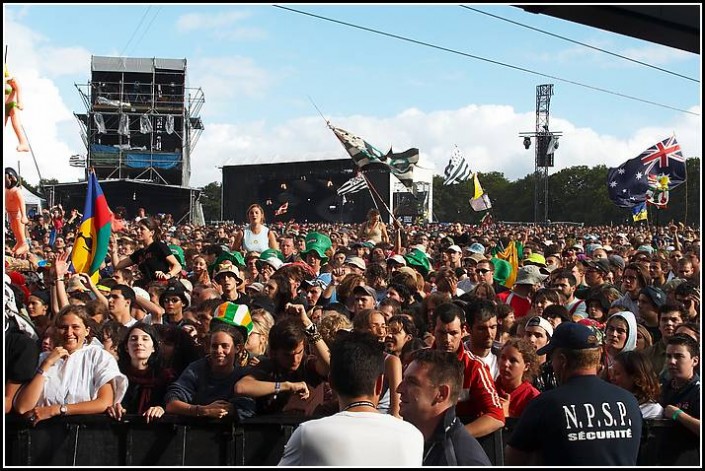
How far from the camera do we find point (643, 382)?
5.57m

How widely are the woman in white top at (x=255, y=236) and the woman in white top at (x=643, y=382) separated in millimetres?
7381

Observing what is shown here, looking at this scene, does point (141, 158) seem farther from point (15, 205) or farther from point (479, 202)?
point (15, 205)

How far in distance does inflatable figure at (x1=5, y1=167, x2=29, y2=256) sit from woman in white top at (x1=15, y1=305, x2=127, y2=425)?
A: 1.90 meters

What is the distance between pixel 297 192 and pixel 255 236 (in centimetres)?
5932

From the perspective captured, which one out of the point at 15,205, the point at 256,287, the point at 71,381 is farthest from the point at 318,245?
the point at 71,381

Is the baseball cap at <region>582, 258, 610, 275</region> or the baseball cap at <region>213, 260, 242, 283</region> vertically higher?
the baseball cap at <region>582, 258, 610, 275</region>

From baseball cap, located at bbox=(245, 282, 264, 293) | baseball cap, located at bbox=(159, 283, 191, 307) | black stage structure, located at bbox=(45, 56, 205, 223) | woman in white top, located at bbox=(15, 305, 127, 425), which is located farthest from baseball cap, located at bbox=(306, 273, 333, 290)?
black stage structure, located at bbox=(45, 56, 205, 223)

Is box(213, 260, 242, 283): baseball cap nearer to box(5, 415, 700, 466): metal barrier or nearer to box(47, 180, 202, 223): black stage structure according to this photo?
box(5, 415, 700, 466): metal barrier

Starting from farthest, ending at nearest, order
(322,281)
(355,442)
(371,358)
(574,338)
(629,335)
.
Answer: (322,281), (629,335), (574,338), (371,358), (355,442)

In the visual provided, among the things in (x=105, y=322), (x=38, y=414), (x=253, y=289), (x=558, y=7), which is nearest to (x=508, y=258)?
(x=253, y=289)

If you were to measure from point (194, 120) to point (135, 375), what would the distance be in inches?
2413

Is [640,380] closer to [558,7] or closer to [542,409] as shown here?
[542,409]

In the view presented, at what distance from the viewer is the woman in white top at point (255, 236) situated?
1245cm

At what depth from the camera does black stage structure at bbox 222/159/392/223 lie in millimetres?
69688
